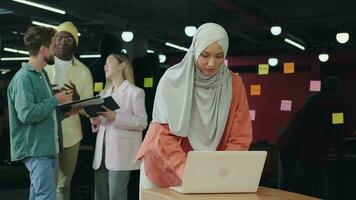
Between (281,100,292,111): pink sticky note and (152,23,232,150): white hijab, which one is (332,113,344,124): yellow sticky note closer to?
(281,100,292,111): pink sticky note

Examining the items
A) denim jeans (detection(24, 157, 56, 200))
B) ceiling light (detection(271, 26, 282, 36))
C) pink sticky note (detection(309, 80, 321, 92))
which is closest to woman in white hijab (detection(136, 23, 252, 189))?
denim jeans (detection(24, 157, 56, 200))

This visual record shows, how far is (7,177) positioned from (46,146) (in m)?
1.86

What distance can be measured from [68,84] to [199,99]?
7.23ft

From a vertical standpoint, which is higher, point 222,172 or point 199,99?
point 199,99

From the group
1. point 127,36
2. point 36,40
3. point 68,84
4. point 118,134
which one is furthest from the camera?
point 127,36

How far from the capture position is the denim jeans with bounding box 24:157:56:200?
3.19 m

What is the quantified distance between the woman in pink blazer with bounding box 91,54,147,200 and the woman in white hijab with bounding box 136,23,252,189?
167 cm

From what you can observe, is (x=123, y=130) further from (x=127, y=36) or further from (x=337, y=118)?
(x=337, y=118)

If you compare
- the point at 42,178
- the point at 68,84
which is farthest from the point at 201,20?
the point at 42,178

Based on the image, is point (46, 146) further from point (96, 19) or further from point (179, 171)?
point (96, 19)

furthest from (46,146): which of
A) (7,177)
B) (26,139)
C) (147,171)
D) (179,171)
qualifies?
(7,177)

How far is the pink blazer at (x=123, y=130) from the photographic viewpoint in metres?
3.97

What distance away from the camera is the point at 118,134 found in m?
4.02

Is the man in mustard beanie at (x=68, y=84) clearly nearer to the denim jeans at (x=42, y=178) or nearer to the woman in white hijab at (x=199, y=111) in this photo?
the denim jeans at (x=42, y=178)
